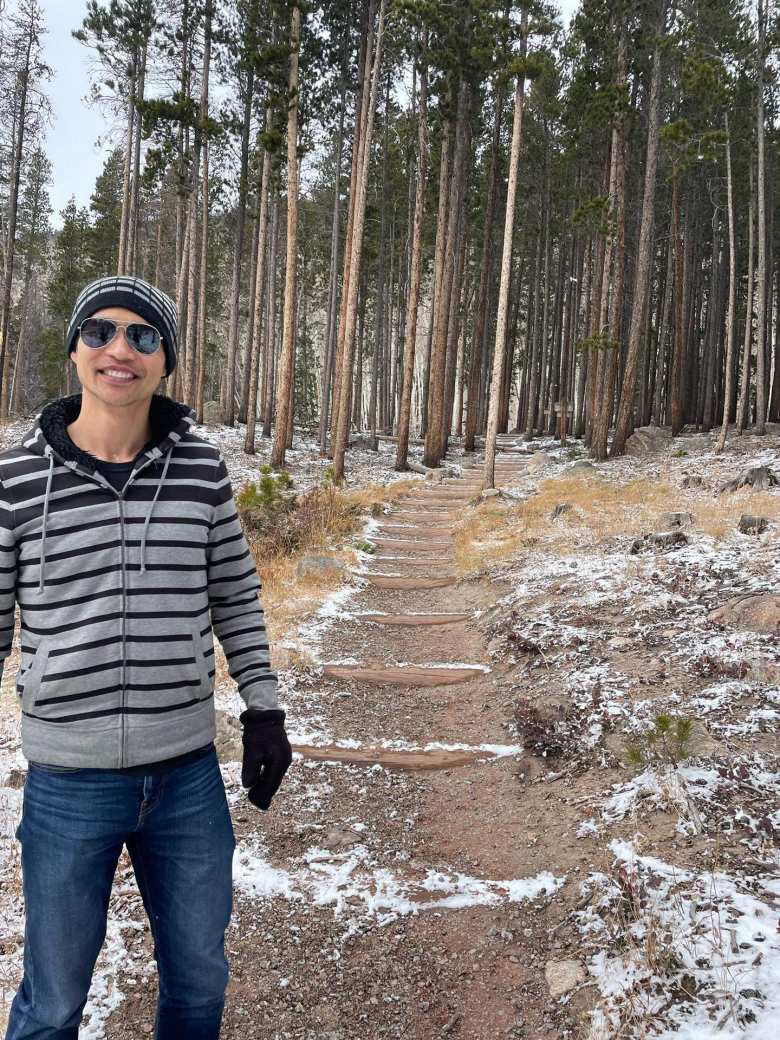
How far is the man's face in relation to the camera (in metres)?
1.72

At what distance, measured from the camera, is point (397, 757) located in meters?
4.36

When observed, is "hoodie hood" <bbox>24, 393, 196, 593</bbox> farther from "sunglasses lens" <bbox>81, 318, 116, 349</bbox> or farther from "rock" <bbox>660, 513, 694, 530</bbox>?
"rock" <bbox>660, 513, 694, 530</bbox>

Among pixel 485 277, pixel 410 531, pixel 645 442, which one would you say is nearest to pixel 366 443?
pixel 485 277

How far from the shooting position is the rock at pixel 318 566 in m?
8.45

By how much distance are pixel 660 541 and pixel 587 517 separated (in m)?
2.91

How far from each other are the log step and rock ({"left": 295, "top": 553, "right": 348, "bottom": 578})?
159 inches

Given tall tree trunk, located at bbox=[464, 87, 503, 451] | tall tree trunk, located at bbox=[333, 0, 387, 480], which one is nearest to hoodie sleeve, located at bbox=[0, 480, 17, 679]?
tall tree trunk, located at bbox=[333, 0, 387, 480]

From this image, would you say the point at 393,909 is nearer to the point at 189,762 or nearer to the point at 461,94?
the point at 189,762

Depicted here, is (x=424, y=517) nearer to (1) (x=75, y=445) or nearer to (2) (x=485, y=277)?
(1) (x=75, y=445)

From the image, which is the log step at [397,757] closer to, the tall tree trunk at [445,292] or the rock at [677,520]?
the rock at [677,520]

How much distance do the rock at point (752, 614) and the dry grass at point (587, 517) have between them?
2.66 meters

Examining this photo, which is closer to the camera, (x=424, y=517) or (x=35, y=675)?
(x=35, y=675)

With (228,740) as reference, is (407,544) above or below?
above

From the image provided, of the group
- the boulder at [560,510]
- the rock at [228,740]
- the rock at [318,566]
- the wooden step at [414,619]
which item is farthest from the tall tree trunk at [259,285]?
the rock at [228,740]
